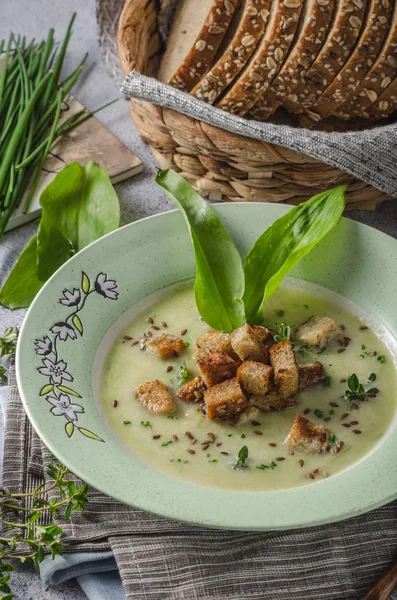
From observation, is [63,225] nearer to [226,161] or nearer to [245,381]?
[226,161]

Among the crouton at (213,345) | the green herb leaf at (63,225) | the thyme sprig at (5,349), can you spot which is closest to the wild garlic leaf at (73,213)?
the green herb leaf at (63,225)

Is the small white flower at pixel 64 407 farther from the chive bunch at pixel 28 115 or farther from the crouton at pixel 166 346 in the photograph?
the chive bunch at pixel 28 115

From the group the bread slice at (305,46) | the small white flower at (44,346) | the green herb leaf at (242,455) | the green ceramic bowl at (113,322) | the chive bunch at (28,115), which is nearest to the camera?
the green ceramic bowl at (113,322)

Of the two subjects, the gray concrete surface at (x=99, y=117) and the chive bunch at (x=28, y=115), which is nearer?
the gray concrete surface at (x=99, y=117)

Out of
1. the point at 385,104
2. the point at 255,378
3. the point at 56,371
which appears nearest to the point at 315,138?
the point at 385,104

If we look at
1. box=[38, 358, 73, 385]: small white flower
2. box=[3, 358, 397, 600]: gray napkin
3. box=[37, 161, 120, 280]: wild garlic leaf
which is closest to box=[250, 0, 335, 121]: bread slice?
box=[37, 161, 120, 280]: wild garlic leaf

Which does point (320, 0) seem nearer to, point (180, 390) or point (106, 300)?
point (106, 300)

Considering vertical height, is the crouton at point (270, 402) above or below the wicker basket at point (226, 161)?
below

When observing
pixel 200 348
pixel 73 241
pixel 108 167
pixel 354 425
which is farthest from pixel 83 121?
pixel 354 425
